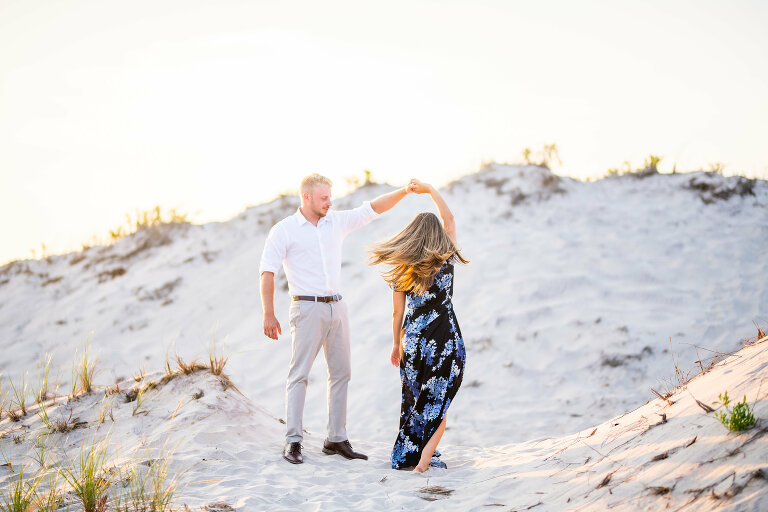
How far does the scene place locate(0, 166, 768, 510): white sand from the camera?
3213 mm

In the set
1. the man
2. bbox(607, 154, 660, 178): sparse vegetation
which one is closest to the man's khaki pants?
the man

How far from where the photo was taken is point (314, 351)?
13.9ft

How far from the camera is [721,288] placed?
812 centimetres

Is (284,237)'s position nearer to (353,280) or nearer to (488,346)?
(488,346)

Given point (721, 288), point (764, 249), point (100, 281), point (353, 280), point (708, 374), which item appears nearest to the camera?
point (708, 374)

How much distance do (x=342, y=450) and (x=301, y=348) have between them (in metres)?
0.91

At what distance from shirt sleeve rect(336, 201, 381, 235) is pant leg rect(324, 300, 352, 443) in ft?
2.15

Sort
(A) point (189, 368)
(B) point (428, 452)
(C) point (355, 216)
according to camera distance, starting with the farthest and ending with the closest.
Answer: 1. (A) point (189, 368)
2. (C) point (355, 216)
3. (B) point (428, 452)

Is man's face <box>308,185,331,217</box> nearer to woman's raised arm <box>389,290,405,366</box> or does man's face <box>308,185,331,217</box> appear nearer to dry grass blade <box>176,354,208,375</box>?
woman's raised arm <box>389,290,405,366</box>

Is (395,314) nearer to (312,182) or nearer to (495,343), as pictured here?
(312,182)

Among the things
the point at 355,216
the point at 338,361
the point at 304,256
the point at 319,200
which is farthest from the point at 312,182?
the point at 338,361

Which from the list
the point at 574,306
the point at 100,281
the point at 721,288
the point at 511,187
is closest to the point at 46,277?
the point at 100,281

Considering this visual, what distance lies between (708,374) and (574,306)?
178 inches

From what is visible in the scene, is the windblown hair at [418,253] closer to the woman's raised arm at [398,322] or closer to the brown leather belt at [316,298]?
the woman's raised arm at [398,322]
